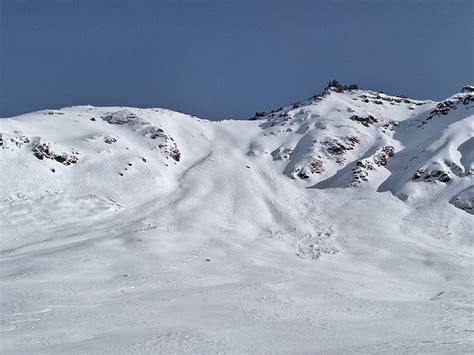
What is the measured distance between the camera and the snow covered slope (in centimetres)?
2097

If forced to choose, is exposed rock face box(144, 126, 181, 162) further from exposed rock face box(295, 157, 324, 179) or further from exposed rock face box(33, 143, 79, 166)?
exposed rock face box(295, 157, 324, 179)

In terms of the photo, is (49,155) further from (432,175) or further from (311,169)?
(432,175)

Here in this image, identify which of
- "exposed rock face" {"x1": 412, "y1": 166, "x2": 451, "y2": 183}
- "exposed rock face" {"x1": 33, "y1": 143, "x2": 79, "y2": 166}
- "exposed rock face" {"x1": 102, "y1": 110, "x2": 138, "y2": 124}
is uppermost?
"exposed rock face" {"x1": 412, "y1": 166, "x2": 451, "y2": 183}

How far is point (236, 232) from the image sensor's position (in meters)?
46.1

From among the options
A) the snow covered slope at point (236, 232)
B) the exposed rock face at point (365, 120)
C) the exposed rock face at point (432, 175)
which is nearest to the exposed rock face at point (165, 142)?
the snow covered slope at point (236, 232)

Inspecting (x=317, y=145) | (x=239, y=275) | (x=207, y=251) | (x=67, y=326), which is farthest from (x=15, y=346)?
(x=317, y=145)

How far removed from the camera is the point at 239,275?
33312 millimetres

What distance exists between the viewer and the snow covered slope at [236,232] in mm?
20969

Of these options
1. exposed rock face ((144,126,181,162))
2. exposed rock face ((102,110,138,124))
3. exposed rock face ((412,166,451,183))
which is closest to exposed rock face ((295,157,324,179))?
exposed rock face ((412,166,451,183))

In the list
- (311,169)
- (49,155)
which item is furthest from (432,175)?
(49,155)

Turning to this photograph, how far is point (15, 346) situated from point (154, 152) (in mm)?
53000

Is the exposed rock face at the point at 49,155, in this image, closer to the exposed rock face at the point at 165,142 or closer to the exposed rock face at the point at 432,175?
the exposed rock face at the point at 165,142

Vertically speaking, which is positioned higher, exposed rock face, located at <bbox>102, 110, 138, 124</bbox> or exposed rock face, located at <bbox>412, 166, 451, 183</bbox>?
exposed rock face, located at <bbox>412, 166, 451, 183</bbox>

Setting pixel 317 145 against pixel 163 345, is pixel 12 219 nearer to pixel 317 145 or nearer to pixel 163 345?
pixel 163 345
